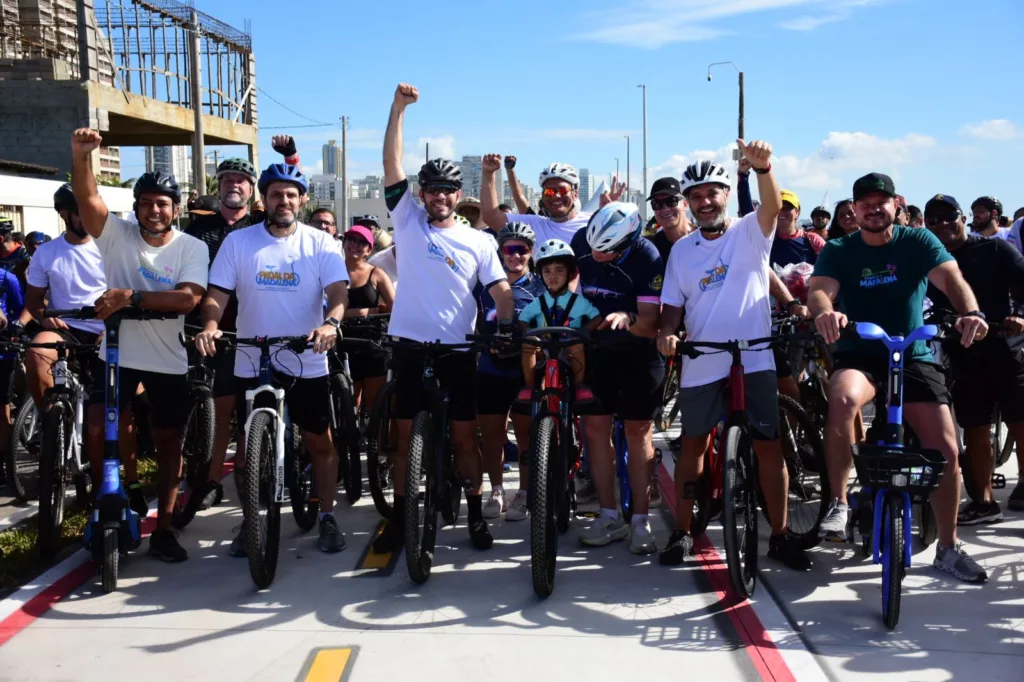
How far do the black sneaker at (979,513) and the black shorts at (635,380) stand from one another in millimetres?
Result: 2271

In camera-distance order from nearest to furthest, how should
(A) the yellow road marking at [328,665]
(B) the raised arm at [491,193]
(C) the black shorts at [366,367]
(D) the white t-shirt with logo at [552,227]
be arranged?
(A) the yellow road marking at [328,665] < (D) the white t-shirt with logo at [552,227] < (B) the raised arm at [491,193] < (C) the black shorts at [366,367]

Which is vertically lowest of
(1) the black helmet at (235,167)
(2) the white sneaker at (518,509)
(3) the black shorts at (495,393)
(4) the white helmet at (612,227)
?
(2) the white sneaker at (518,509)

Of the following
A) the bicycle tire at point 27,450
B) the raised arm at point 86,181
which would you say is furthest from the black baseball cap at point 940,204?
the bicycle tire at point 27,450

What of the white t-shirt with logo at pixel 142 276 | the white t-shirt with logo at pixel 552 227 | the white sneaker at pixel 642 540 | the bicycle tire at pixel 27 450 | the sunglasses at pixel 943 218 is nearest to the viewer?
the white t-shirt with logo at pixel 142 276

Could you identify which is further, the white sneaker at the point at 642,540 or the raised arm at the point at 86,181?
the white sneaker at the point at 642,540

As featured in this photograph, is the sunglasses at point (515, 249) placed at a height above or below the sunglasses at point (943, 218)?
below

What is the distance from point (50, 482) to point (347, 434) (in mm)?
1924

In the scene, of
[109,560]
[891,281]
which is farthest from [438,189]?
[109,560]

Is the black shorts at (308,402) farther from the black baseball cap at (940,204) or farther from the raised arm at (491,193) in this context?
the black baseball cap at (940,204)

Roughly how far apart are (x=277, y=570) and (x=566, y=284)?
2359 mm

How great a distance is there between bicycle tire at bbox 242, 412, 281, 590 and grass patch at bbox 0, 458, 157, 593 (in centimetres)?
133

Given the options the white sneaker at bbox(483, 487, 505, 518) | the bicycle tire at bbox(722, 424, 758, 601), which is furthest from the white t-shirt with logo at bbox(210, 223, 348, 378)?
the bicycle tire at bbox(722, 424, 758, 601)

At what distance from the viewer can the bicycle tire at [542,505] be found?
16.3 ft

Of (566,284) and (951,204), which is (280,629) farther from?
(951,204)
